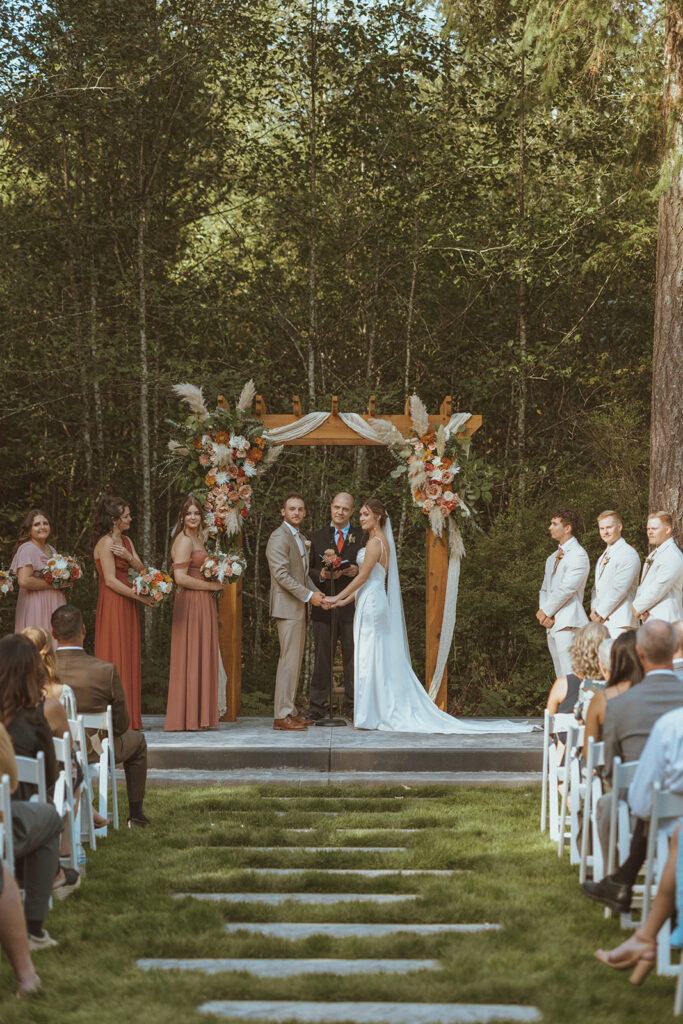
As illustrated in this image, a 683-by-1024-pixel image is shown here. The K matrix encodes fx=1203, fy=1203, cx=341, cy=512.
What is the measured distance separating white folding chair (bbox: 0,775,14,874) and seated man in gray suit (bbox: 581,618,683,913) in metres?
2.28

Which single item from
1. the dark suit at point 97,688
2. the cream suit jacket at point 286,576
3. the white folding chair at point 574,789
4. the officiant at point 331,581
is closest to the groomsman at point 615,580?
the officiant at point 331,581

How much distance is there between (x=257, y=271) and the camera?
14.2 m

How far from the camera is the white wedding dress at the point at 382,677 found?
973 centimetres

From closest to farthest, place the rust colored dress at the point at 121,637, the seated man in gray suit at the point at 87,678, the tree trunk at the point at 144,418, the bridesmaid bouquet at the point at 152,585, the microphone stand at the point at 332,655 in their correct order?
the seated man in gray suit at the point at 87,678 → the bridesmaid bouquet at the point at 152,585 → the rust colored dress at the point at 121,637 → the microphone stand at the point at 332,655 → the tree trunk at the point at 144,418

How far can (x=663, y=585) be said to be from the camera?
886 cm

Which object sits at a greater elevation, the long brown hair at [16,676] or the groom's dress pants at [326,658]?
the long brown hair at [16,676]

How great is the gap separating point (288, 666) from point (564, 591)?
229cm

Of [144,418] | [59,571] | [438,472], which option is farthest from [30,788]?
[144,418]

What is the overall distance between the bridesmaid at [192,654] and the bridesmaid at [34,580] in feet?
3.13

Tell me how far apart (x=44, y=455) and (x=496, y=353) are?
17.8 ft

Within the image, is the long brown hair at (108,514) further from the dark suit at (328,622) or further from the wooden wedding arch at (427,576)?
the dark suit at (328,622)

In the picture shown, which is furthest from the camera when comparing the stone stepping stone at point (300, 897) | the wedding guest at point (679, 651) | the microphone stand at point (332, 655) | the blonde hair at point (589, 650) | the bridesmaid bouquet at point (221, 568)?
the microphone stand at point (332, 655)

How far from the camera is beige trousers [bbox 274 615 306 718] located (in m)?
9.70

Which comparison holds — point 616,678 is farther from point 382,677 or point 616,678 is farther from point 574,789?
point 382,677
